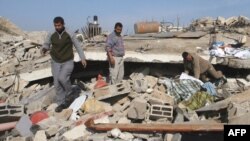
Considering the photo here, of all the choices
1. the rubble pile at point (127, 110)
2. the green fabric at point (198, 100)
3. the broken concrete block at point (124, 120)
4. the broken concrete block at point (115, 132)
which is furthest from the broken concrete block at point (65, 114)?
the green fabric at point (198, 100)

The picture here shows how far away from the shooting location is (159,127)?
7.07m

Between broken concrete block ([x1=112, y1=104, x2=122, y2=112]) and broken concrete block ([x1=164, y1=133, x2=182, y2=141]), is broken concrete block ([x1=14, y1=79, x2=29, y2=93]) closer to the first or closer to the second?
broken concrete block ([x1=112, y1=104, x2=122, y2=112])

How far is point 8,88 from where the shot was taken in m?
11.0

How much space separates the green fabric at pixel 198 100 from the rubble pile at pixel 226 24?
5.19 meters

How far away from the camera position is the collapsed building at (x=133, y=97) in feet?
24.0

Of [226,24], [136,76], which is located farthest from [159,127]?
[226,24]

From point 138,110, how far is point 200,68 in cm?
270

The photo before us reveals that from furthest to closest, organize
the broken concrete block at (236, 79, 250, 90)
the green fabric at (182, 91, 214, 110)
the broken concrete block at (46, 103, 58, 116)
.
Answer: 1. the broken concrete block at (236, 79, 250, 90)
2. the green fabric at (182, 91, 214, 110)
3. the broken concrete block at (46, 103, 58, 116)

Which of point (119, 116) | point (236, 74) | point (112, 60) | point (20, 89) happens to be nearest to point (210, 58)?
point (236, 74)

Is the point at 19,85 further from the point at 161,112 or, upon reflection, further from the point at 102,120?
the point at 161,112

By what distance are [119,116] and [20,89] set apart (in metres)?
3.85

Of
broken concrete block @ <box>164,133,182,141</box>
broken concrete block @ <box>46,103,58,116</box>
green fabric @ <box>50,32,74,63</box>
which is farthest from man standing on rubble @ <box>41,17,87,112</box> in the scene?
broken concrete block @ <box>164,133,182,141</box>

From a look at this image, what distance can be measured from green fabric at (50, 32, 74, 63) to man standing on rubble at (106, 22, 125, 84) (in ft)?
5.29

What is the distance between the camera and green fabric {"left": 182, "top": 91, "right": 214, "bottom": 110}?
8.98 metres
